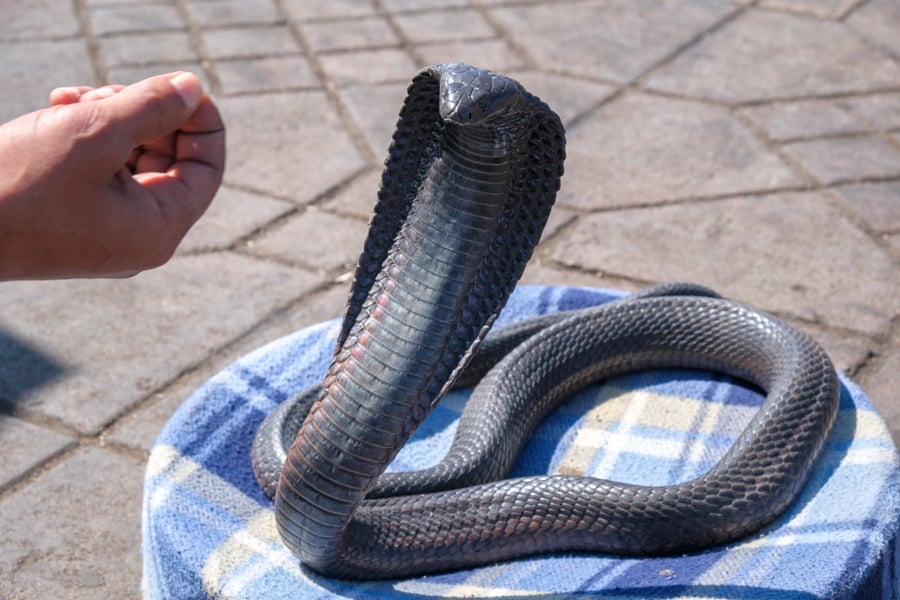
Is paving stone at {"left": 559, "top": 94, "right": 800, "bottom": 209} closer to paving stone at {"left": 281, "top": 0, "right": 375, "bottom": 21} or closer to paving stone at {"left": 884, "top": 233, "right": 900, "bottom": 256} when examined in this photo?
paving stone at {"left": 884, "top": 233, "right": 900, "bottom": 256}

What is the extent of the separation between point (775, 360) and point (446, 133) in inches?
39.7

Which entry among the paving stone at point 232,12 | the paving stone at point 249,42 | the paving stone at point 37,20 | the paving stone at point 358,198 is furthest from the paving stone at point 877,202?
the paving stone at point 37,20

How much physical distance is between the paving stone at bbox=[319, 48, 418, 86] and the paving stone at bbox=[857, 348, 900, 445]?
1.99 m

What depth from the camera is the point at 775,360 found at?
2.41 m

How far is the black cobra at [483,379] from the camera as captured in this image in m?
1.71

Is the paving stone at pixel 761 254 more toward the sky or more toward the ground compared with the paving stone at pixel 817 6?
more toward the ground

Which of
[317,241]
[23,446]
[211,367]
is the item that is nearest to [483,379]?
[211,367]

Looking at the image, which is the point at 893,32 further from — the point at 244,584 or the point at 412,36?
the point at 244,584

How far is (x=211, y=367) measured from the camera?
9.81ft

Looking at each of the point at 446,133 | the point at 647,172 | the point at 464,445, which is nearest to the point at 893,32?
the point at 647,172

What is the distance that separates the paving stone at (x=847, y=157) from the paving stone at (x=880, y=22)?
0.80 metres

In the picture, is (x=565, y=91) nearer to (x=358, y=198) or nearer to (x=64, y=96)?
(x=358, y=198)

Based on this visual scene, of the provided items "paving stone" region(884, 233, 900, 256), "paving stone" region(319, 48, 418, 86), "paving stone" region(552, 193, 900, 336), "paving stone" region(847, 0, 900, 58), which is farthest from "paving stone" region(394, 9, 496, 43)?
"paving stone" region(884, 233, 900, 256)

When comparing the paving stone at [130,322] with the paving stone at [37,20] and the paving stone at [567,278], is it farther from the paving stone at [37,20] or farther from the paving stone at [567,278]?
the paving stone at [37,20]
